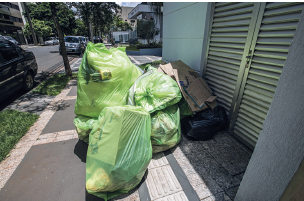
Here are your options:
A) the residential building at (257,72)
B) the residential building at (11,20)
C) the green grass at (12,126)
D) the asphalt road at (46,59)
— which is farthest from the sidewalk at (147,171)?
the residential building at (11,20)

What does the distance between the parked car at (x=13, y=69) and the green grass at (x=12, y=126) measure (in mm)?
731

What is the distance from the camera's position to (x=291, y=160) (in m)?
1.10

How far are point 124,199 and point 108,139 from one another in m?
0.74

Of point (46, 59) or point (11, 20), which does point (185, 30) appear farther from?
point (11, 20)

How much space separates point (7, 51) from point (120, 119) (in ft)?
14.8

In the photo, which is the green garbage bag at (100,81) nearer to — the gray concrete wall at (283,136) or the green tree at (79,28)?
Result: the gray concrete wall at (283,136)

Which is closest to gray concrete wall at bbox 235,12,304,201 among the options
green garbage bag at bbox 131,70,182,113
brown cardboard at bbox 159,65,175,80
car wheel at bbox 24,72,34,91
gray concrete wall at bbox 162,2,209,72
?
green garbage bag at bbox 131,70,182,113

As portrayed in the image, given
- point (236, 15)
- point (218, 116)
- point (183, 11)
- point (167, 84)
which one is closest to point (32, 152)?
point (167, 84)

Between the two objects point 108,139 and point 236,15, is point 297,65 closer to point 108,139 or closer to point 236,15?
point 108,139

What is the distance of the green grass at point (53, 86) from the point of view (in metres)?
4.88

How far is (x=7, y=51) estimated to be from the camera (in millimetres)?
4027

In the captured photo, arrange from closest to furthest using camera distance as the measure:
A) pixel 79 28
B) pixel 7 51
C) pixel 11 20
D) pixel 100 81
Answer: pixel 100 81, pixel 7 51, pixel 11 20, pixel 79 28

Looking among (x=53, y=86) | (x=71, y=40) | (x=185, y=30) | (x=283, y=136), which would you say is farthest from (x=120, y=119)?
(x=71, y=40)

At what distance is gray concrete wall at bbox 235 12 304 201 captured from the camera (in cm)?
100
